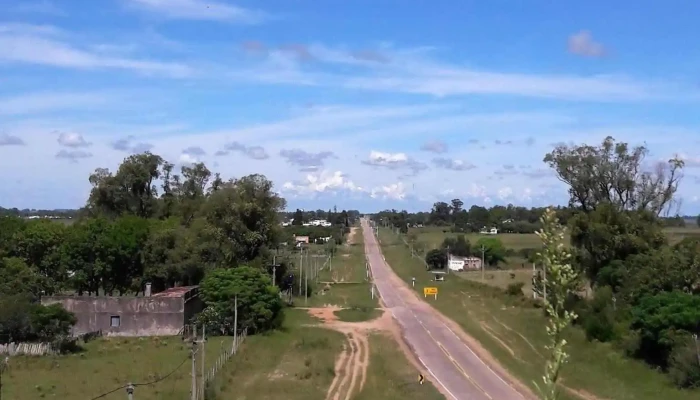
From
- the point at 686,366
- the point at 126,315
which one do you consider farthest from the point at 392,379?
the point at 126,315

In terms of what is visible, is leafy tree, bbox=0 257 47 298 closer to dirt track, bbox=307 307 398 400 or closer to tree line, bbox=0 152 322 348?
tree line, bbox=0 152 322 348

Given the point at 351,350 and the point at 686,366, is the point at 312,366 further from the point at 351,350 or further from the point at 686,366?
the point at 686,366

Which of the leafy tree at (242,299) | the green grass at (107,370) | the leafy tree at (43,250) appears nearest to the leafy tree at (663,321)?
the green grass at (107,370)

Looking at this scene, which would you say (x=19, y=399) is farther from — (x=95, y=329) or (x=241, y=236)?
(x=241, y=236)

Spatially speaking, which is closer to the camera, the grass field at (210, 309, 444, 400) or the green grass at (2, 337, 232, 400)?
the green grass at (2, 337, 232, 400)

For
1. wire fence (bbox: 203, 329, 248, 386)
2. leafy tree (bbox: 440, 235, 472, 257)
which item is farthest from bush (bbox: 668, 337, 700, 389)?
leafy tree (bbox: 440, 235, 472, 257)

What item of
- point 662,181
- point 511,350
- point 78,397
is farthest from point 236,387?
point 662,181
